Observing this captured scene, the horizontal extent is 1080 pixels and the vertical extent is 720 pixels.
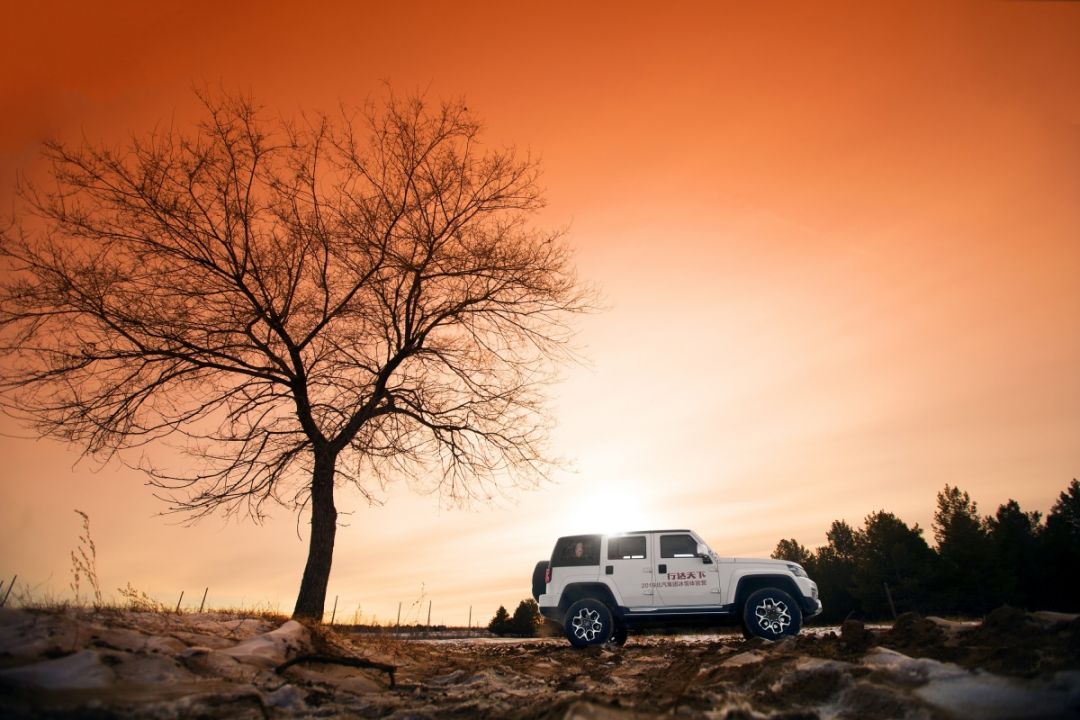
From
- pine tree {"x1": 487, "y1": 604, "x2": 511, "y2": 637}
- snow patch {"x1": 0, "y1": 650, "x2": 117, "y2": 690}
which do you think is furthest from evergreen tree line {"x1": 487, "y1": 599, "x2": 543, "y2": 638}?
snow patch {"x1": 0, "y1": 650, "x2": 117, "y2": 690}

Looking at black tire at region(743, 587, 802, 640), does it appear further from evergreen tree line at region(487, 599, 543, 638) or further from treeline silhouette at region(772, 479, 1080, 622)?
treeline silhouette at region(772, 479, 1080, 622)

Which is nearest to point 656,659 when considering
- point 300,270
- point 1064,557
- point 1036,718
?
point 1036,718

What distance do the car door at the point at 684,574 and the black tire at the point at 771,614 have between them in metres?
0.63

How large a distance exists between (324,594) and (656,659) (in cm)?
630

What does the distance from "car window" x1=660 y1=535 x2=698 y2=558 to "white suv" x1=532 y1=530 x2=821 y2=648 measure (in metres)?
0.02

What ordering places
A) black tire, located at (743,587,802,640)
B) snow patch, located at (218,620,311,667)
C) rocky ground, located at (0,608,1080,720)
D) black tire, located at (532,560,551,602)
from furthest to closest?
1. black tire, located at (532,560,551,602)
2. black tire, located at (743,587,802,640)
3. snow patch, located at (218,620,311,667)
4. rocky ground, located at (0,608,1080,720)

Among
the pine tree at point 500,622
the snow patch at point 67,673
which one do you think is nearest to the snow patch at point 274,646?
the snow patch at point 67,673

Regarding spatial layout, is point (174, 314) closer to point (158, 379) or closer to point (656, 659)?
point (158, 379)

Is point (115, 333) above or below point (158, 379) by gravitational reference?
above

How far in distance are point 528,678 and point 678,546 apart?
15.8ft

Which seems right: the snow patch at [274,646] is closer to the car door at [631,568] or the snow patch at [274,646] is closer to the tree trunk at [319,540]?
the tree trunk at [319,540]

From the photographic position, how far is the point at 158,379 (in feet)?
34.5

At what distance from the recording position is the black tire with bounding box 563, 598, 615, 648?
33.7 feet

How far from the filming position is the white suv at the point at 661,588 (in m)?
9.79
